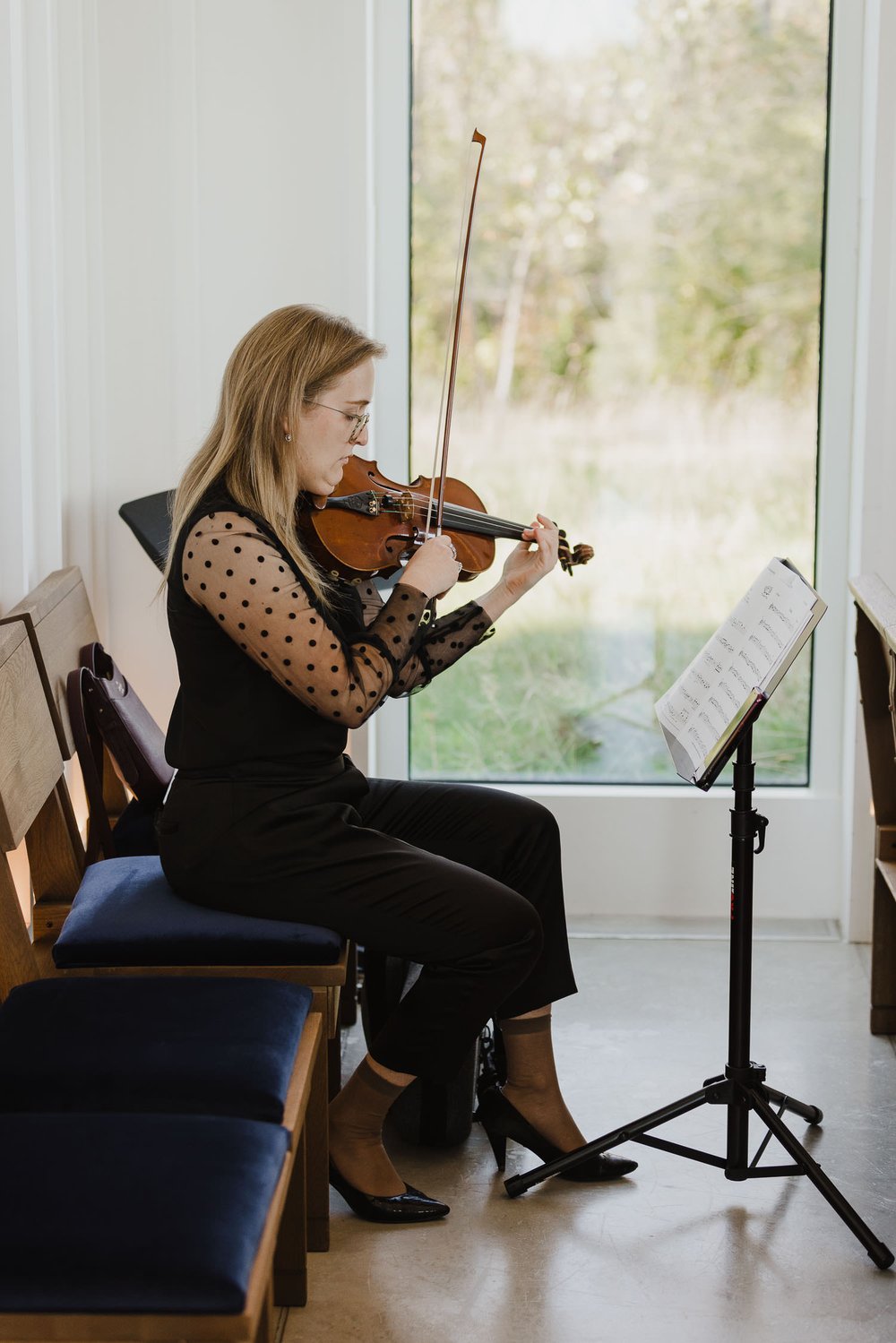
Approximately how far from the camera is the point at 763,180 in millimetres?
3350

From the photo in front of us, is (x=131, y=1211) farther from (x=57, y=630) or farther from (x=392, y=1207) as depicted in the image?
(x=57, y=630)

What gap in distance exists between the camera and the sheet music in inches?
78.9

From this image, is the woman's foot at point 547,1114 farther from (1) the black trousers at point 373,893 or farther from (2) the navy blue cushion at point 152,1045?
(2) the navy blue cushion at point 152,1045

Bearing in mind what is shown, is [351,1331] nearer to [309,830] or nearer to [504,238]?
[309,830]

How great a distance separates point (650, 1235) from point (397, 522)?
1.13 m

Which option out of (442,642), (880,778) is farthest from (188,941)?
(880,778)

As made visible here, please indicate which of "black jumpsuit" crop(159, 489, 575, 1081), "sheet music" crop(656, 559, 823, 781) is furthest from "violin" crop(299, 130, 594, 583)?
"sheet music" crop(656, 559, 823, 781)

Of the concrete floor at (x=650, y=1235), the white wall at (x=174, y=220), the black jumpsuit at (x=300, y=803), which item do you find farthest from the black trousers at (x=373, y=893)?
the white wall at (x=174, y=220)

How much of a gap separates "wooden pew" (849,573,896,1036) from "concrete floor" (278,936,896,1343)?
0.10m

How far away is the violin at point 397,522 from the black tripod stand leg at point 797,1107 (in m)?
0.91

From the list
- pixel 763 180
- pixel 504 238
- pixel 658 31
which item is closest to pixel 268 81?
pixel 504 238

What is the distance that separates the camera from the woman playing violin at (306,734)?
2035mm

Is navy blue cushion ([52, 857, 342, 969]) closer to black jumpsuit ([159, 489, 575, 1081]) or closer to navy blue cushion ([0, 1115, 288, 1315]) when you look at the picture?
black jumpsuit ([159, 489, 575, 1081])

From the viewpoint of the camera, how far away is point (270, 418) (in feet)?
6.93
